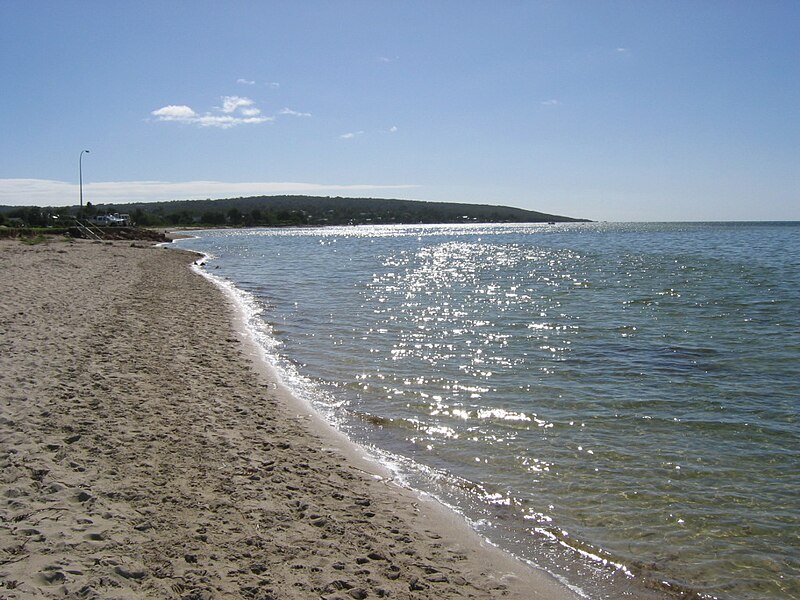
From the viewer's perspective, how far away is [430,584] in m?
4.62

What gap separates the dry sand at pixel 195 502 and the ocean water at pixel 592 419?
782mm

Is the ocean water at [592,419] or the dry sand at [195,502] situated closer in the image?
the dry sand at [195,502]

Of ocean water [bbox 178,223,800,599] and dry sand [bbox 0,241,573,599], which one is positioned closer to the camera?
dry sand [bbox 0,241,573,599]

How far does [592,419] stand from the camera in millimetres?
9094

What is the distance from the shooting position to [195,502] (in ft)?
18.1

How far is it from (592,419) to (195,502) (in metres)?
5.98

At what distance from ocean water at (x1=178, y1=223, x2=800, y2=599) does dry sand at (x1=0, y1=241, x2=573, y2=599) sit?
0.78m

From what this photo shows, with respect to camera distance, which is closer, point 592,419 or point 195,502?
point 195,502

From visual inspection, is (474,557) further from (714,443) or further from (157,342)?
(157,342)

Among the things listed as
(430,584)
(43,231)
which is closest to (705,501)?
(430,584)

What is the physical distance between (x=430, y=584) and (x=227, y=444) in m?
3.44

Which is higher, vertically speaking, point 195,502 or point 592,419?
point 195,502

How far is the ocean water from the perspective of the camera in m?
5.59

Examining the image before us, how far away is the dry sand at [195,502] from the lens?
436 cm
